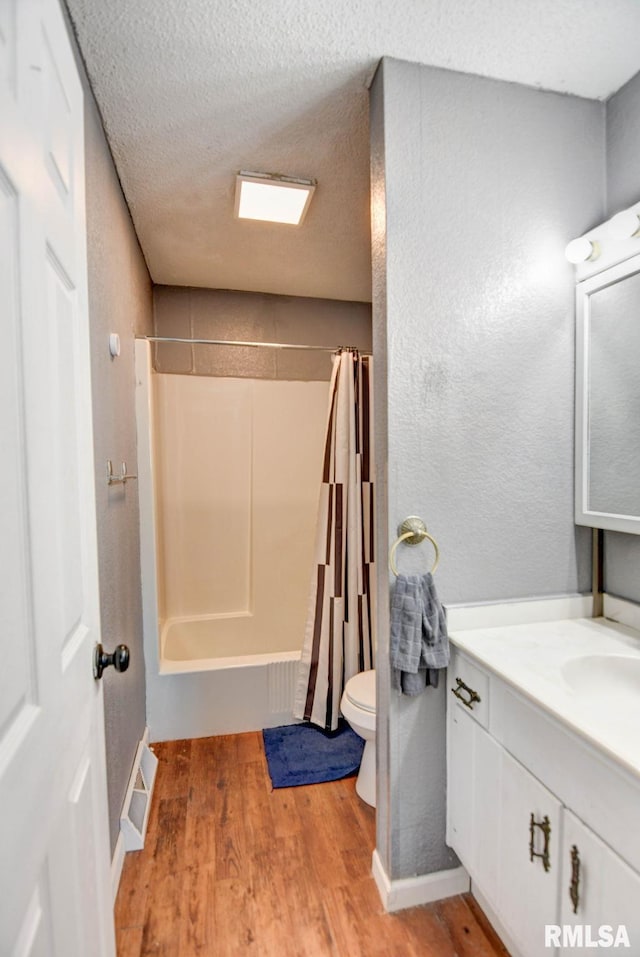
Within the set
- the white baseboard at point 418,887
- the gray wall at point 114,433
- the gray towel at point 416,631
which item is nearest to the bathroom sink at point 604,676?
the gray towel at point 416,631

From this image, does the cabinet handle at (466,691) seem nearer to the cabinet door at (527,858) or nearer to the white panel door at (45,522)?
the cabinet door at (527,858)

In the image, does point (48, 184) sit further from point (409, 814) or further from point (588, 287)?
point (409, 814)

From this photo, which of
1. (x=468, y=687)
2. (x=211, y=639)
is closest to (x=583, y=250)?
(x=468, y=687)

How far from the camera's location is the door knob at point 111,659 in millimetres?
902

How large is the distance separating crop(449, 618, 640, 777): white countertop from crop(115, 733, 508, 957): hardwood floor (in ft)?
2.66

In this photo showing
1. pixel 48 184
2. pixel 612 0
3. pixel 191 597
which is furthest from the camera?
pixel 191 597

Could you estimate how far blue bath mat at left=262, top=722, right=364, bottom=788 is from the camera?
74.4 inches

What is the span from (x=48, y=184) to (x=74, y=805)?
3.40 ft

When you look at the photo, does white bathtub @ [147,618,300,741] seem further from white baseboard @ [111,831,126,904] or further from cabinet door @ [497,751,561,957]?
cabinet door @ [497,751,561,957]

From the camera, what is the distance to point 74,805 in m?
0.76

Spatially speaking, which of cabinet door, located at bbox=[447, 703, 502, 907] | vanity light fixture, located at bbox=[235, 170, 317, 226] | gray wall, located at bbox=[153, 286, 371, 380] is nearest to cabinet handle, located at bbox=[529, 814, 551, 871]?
cabinet door, located at bbox=[447, 703, 502, 907]

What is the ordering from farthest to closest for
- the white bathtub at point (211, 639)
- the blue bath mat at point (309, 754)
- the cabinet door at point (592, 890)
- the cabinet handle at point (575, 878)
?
the white bathtub at point (211, 639)
the blue bath mat at point (309, 754)
the cabinet handle at point (575, 878)
the cabinet door at point (592, 890)

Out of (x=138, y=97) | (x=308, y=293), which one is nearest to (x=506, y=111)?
(x=138, y=97)

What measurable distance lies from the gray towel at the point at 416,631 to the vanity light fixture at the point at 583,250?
3.46 ft
